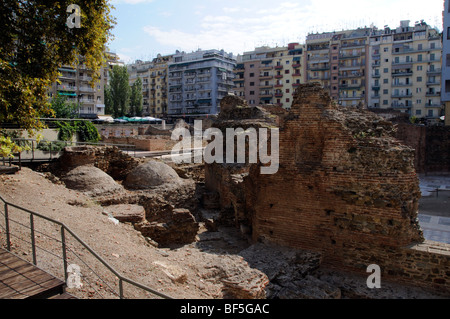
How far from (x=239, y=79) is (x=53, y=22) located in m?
57.1

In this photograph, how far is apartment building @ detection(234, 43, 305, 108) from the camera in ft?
190

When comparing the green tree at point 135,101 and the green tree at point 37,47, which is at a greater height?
the green tree at point 135,101

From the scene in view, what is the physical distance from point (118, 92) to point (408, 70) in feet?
137

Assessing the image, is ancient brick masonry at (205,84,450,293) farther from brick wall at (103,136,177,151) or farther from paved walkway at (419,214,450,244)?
brick wall at (103,136,177,151)

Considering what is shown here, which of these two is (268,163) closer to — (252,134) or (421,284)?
(421,284)

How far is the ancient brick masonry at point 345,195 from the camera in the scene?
745 cm

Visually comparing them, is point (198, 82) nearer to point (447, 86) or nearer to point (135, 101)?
point (135, 101)

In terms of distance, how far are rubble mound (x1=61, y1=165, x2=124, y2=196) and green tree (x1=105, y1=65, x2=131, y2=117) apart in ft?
138

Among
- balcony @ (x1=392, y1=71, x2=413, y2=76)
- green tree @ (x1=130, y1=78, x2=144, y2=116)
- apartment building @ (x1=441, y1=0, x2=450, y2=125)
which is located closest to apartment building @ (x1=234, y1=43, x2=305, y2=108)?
balcony @ (x1=392, y1=71, x2=413, y2=76)

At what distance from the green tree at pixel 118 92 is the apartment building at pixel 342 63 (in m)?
28.3

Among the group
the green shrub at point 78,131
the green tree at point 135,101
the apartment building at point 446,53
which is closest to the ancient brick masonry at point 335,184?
the green shrub at point 78,131

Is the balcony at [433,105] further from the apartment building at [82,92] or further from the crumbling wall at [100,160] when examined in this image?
the crumbling wall at [100,160]

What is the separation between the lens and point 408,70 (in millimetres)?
50344
